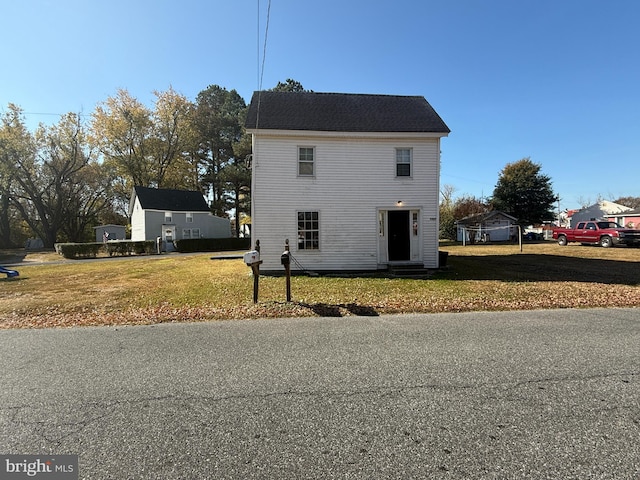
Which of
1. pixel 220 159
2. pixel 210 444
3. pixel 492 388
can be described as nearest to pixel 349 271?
pixel 492 388

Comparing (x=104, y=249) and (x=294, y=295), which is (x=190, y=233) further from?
(x=294, y=295)

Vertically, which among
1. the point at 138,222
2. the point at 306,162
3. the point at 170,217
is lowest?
the point at 138,222

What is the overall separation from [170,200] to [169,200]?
111mm

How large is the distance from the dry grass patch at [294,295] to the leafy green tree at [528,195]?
29.4m

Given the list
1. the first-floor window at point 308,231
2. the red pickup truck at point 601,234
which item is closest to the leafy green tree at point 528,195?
the red pickup truck at point 601,234

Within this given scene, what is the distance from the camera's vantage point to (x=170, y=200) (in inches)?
1310

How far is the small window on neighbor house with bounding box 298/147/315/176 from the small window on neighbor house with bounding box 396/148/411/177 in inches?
133

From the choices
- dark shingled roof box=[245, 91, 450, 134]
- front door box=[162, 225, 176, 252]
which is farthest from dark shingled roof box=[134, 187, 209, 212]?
dark shingled roof box=[245, 91, 450, 134]

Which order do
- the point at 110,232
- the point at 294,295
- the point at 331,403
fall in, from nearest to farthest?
the point at 331,403, the point at 294,295, the point at 110,232

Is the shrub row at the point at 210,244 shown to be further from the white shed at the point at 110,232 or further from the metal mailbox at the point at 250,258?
the metal mailbox at the point at 250,258

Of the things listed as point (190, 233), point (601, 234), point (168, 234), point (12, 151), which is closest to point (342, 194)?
point (601, 234)

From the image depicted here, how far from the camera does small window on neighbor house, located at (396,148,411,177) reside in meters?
13.1

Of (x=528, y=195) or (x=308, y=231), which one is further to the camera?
(x=528, y=195)

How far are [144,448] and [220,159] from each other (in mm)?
41423
